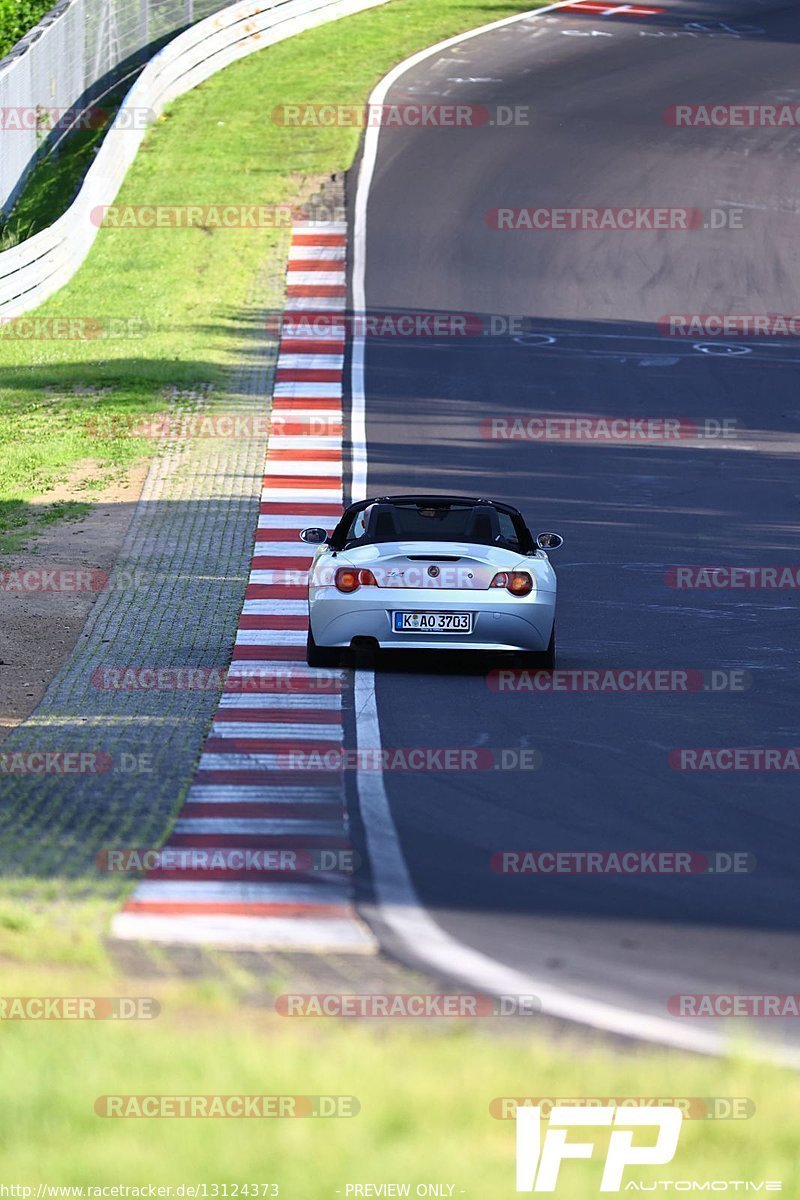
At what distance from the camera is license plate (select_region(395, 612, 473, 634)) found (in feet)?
43.1

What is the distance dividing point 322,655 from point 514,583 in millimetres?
1510

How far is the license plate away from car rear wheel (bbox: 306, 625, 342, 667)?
580mm

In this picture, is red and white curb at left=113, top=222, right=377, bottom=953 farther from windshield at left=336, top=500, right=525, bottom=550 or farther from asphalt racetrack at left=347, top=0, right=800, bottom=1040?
windshield at left=336, top=500, right=525, bottom=550

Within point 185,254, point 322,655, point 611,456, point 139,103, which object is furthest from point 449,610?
point 139,103

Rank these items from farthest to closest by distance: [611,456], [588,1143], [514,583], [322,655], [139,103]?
[139,103] → [611,456] → [322,655] → [514,583] → [588,1143]

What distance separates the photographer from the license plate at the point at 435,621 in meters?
13.1

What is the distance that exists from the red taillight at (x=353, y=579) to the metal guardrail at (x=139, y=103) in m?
15.9

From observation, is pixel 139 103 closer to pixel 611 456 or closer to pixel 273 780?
pixel 611 456

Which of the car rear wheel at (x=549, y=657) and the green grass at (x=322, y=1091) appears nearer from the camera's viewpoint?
the green grass at (x=322, y=1091)

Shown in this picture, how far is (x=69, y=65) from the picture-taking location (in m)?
35.7

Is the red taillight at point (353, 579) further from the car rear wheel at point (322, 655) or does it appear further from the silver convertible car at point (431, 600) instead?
A: the car rear wheel at point (322, 655)

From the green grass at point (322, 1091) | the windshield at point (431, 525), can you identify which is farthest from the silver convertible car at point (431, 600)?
the green grass at point (322, 1091)

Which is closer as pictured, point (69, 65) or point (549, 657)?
point (549, 657)

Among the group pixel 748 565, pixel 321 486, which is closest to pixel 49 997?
pixel 748 565
